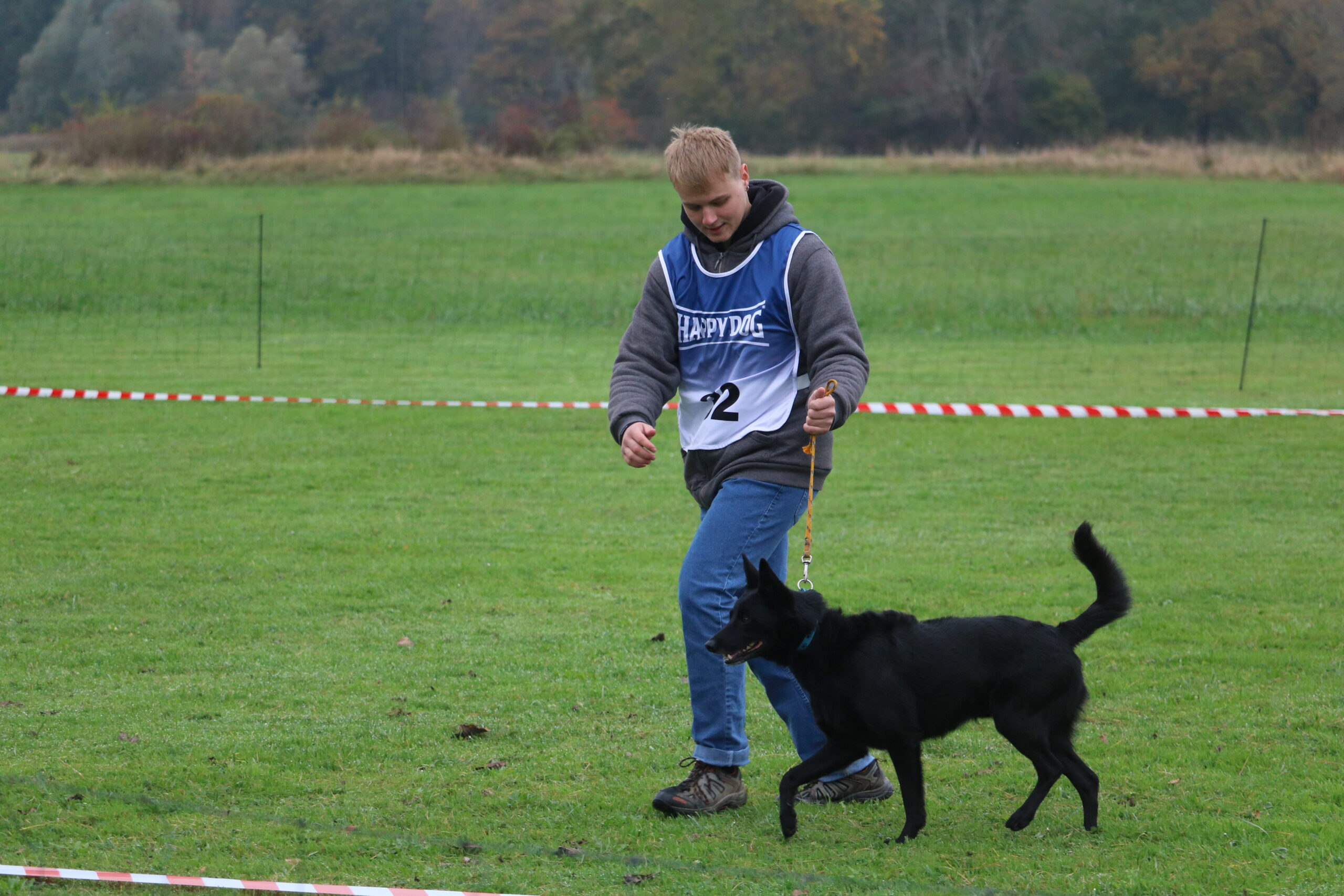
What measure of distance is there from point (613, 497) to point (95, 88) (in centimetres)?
6762

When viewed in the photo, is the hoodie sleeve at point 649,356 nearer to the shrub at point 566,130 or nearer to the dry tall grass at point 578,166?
the dry tall grass at point 578,166

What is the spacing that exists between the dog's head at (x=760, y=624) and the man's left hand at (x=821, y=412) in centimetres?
44

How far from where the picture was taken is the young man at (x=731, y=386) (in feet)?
13.5

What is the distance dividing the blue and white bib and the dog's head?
0.50 meters

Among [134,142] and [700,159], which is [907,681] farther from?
[134,142]

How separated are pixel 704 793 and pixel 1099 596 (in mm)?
1374

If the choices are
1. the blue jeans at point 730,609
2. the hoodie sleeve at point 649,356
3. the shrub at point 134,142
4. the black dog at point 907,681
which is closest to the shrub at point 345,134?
the shrub at point 134,142

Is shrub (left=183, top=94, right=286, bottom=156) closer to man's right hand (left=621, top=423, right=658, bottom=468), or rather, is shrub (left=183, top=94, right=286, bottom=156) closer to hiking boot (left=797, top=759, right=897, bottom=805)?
man's right hand (left=621, top=423, right=658, bottom=468)

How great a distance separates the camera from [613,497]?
32.4ft

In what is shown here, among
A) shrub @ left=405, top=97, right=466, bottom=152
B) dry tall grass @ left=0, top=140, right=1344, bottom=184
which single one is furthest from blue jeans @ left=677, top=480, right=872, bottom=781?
shrub @ left=405, top=97, right=466, bottom=152

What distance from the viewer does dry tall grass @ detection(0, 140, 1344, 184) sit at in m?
41.0

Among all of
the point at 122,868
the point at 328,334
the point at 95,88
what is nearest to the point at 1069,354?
the point at 328,334

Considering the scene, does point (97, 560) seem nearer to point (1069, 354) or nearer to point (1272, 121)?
point (1069, 354)

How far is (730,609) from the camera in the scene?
4.20 metres
